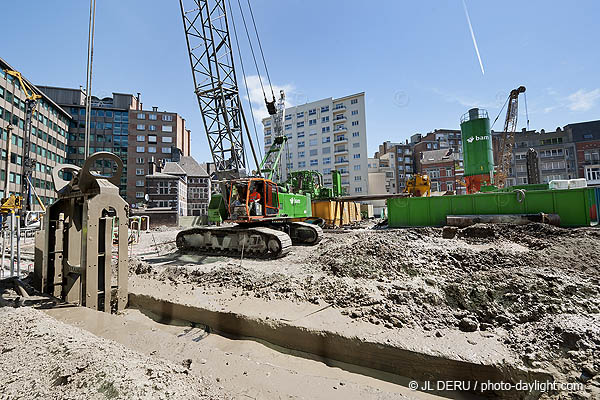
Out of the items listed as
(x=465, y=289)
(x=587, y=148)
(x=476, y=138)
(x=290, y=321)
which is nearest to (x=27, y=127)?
(x=290, y=321)

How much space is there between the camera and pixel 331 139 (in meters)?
59.8

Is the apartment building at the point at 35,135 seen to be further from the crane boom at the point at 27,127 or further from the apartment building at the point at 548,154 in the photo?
the apartment building at the point at 548,154

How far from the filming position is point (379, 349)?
3396 millimetres

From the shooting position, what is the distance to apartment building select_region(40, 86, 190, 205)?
5894 cm

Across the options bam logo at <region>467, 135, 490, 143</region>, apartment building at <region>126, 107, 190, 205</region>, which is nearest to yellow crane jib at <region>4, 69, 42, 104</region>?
apartment building at <region>126, 107, 190, 205</region>

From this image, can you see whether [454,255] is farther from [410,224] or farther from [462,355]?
[410,224]

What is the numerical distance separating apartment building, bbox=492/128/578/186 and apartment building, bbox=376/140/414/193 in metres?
22.5

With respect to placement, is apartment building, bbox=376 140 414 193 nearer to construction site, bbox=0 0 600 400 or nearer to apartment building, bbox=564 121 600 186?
apartment building, bbox=564 121 600 186

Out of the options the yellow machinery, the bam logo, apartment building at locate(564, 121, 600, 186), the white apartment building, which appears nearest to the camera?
the yellow machinery

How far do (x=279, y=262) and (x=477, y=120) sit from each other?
19483mm

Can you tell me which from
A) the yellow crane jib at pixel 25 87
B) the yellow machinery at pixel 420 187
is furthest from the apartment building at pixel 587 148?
the yellow crane jib at pixel 25 87

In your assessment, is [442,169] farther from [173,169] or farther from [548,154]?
[173,169]

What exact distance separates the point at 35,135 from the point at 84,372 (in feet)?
195

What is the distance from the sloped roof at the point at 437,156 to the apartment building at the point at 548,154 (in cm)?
921
